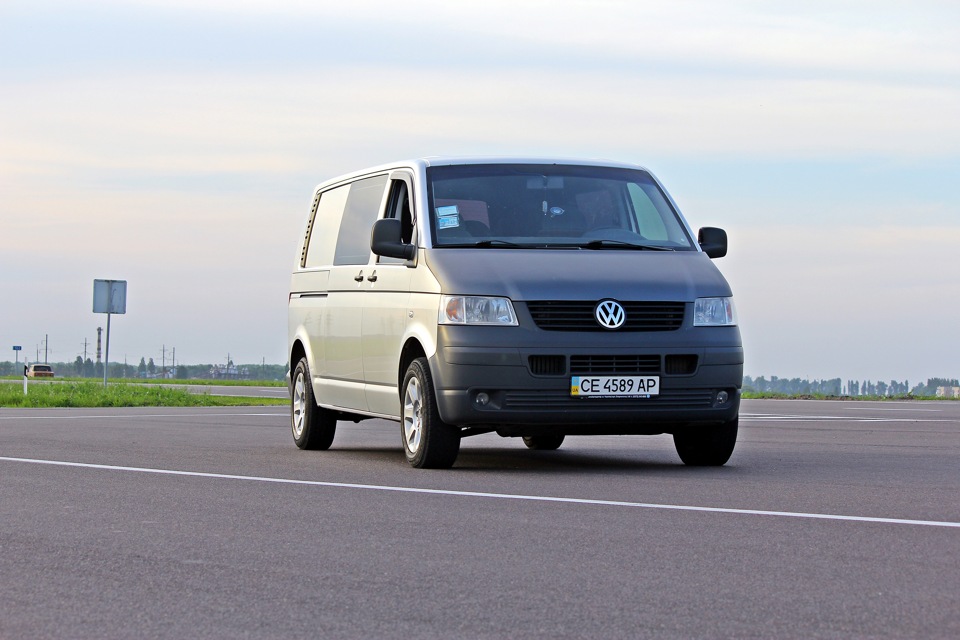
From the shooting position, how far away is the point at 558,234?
1173cm

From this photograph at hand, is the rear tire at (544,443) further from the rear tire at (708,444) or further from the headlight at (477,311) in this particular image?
the headlight at (477,311)

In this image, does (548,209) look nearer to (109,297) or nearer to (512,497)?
(512,497)

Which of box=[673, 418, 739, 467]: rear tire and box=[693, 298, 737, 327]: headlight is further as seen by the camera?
box=[673, 418, 739, 467]: rear tire

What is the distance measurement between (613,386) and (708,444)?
1.25m

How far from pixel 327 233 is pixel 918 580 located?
8.75m

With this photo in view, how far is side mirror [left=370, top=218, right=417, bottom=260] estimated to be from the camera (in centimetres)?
1151

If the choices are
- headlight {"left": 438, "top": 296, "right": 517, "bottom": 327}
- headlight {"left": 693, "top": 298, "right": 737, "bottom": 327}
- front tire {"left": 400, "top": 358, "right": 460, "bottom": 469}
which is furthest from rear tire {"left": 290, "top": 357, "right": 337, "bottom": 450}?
headlight {"left": 693, "top": 298, "right": 737, "bottom": 327}

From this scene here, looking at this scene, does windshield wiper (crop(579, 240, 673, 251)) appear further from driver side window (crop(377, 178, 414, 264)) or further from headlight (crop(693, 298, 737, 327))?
Answer: driver side window (crop(377, 178, 414, 264))

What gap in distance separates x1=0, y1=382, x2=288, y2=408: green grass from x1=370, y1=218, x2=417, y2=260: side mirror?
735 inches

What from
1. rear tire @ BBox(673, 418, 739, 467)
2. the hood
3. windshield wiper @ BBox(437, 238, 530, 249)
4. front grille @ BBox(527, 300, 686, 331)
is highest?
windshield wiper @ BBox(437, 238, 530, 249)

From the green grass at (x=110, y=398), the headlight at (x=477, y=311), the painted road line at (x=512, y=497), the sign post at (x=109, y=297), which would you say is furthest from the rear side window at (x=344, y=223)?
the sign post at (x=109, y=297)

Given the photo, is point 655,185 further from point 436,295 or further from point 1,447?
point 1,447

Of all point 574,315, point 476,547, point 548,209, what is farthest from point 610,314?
point 476,547

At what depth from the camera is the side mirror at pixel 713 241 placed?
12156mm
